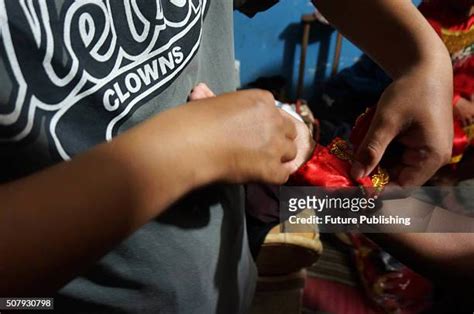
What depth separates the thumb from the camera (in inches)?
18.8

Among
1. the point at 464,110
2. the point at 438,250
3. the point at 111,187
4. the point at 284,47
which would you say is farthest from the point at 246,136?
the point at 284,47

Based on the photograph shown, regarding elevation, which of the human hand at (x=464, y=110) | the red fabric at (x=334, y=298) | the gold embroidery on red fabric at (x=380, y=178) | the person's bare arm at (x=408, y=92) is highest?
the person's bare arm at (x=408, y=92)

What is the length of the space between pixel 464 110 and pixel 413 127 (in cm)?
84

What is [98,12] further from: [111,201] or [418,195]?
Result: [418,195]

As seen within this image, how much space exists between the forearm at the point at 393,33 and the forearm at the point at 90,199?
35cm

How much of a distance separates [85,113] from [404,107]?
36 cm

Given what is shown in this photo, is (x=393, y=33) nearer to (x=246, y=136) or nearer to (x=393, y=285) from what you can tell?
(x=246, y=136)

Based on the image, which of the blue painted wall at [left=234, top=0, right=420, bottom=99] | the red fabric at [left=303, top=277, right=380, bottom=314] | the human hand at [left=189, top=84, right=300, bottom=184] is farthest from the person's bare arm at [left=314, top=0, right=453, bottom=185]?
the blue painted wall at [left=234, top=0, right=420, bottom=99]

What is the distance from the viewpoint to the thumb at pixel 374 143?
478 millimetres

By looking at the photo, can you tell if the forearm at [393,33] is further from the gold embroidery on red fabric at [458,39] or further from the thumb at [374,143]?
the gold embroidery on red fabric at [458,39]

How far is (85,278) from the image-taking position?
1.24ft

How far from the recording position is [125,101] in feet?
1.15

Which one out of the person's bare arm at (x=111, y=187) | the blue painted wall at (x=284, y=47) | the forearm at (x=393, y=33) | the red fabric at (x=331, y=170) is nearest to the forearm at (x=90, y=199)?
the person's bare arm at (x=111, y=187)

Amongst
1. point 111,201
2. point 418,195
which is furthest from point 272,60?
point 111,201
